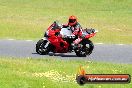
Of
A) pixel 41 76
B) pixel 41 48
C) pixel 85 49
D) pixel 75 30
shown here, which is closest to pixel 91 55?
pixel 85 49

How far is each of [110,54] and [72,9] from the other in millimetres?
31493

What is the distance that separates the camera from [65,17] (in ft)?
139

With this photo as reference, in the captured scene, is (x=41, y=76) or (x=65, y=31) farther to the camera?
(x=65, y=31)

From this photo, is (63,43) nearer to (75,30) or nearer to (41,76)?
(75,30)

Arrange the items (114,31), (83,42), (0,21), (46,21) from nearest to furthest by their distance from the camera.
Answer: (83,42) < (114,31) < (0,21) < (46,21)

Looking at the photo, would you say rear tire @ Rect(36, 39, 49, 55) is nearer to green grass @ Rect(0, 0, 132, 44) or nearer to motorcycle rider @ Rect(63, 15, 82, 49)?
Answer: motorcycle rider @ Rect(63, 15, 82, 49)

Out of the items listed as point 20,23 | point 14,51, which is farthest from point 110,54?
point 20,23

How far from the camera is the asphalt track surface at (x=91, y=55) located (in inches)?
743

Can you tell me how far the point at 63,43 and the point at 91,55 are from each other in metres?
1.24

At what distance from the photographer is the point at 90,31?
19.6 m

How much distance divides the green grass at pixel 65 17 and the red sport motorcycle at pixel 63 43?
7.28 metres

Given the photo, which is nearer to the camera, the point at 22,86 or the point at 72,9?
the point at 22,86

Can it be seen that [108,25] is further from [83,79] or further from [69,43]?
[83,79]

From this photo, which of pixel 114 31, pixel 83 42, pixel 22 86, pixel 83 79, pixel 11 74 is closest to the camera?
pixel 83 79
